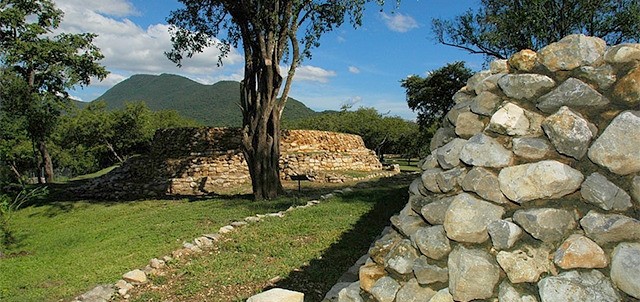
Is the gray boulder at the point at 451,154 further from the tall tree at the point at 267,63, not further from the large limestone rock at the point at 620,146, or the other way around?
the tall tree at the point at 267,63

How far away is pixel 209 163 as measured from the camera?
2061 centimetres

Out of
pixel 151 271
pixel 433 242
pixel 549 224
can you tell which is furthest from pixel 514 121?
pixel 151 271

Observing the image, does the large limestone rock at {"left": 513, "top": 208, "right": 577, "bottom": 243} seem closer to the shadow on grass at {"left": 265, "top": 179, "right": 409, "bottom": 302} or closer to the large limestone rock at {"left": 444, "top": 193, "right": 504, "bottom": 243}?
the large limestone rock at {"left": 444, "top": 193, "right": 504, "bottom": 243}

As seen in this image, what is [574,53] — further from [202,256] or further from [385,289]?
[202,256]

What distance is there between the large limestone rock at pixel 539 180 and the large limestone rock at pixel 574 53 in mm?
618

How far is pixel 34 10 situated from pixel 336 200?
755 inches

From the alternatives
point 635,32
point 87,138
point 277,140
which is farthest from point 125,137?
point 635,32

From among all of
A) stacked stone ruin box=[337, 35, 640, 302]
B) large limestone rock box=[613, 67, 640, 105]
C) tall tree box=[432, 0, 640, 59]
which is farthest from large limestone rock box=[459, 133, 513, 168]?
tall tree box=[432, 0, 640, 59]

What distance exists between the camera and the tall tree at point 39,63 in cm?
1970

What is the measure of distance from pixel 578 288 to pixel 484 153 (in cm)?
86

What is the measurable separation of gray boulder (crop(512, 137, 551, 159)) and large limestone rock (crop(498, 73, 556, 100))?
295 millimetres

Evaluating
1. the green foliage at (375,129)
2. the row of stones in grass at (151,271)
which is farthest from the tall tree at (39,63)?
the green foliage at (375,129)

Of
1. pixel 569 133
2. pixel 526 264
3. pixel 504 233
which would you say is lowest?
pixel 526 264

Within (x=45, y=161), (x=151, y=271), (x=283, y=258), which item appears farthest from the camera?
(x=45, y=161)
